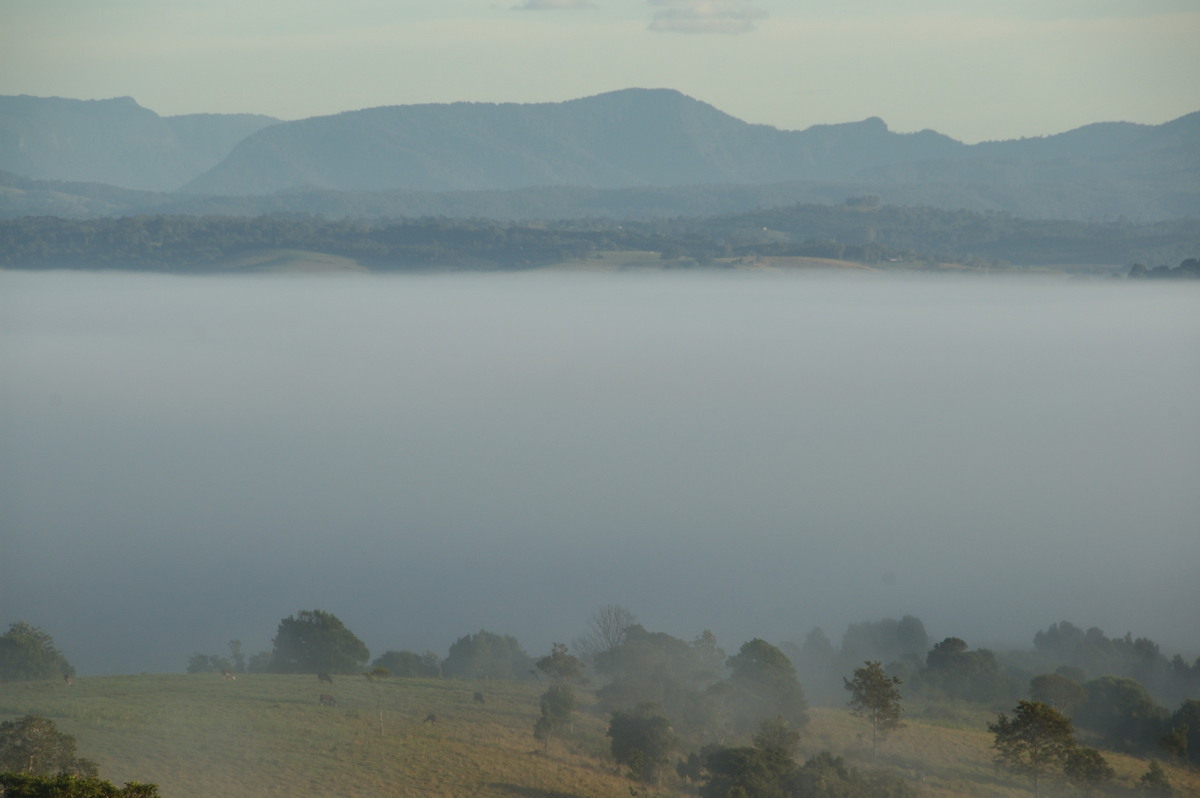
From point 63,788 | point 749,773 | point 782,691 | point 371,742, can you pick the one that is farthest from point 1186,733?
point 63,788

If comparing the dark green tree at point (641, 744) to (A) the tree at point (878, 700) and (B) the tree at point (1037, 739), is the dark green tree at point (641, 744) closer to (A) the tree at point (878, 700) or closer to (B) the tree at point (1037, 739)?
(A) the tree at point (878, 700)

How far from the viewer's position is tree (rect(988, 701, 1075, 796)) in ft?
102

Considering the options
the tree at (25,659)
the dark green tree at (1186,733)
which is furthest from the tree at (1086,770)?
the tree at (25,659)

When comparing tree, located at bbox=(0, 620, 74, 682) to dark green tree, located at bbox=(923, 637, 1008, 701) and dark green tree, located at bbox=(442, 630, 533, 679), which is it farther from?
dark green tree, located at bbox=(923, 637, 1008, 701)

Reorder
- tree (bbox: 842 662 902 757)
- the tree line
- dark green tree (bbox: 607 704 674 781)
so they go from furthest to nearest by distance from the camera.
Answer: tree (bbox: 842 662 902 757)
dark green tree (bbox: 607 704 674 781)
the tree line

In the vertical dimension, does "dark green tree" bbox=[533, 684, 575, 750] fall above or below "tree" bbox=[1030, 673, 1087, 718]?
above

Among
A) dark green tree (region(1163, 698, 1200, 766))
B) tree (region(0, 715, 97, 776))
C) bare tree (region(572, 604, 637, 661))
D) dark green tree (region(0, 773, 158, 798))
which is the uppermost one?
dark green tree (region(0, 773, 158, 798))

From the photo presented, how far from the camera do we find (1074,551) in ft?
307

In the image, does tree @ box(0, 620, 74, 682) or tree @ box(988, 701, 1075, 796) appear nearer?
tree @ box(988, 701, 1075, 796)

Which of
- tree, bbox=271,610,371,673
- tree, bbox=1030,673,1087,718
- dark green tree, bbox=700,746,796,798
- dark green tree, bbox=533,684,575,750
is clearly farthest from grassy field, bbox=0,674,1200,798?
tree, bbox=271,610,371,673

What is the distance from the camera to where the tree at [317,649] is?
4716 cm

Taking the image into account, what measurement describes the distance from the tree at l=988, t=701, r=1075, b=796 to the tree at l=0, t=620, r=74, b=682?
35097 mm

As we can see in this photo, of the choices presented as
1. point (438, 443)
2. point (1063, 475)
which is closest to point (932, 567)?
point (1063, 475)

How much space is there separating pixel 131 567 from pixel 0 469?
198ft
